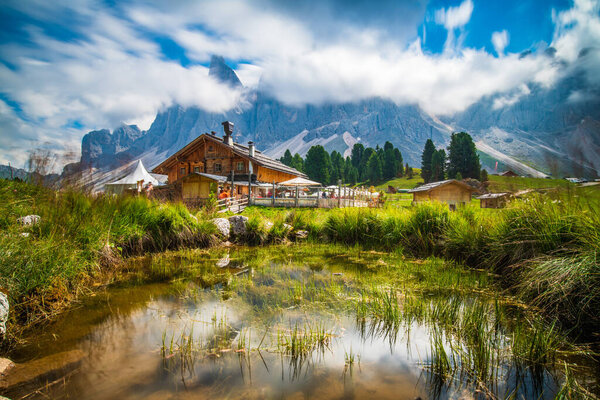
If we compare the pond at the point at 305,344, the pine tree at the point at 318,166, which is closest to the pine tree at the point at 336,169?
the pine tree at the point at 318,166

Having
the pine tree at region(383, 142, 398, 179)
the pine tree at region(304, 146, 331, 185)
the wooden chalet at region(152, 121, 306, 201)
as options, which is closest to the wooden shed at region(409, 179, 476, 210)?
the wooden chalet at region(152, 121, 306, 201)

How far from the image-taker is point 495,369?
2588 mm

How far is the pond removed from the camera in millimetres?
2418

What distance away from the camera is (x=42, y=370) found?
2.65 m

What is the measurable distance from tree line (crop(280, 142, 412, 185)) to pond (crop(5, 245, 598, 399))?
239 ft

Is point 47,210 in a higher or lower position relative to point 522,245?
higher

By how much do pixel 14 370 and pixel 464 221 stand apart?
886cm

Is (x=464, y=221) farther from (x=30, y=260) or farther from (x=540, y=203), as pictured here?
(x=30, y=260)

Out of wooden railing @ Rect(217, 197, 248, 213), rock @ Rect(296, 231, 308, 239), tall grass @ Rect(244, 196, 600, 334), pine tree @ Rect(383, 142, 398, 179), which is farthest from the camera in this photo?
pine tree @ Rect(383, 142, 398, 179)

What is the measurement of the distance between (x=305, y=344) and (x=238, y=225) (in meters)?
7.99

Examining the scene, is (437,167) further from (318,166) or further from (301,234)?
(301,234)

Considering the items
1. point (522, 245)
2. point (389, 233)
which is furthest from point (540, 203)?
point (389, 233)

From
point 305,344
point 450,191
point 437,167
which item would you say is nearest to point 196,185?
point 305,344

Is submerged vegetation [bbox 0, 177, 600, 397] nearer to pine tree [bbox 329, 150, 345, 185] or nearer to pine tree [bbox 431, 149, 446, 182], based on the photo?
pine tree [bbox 431, 149, 446, 182]
